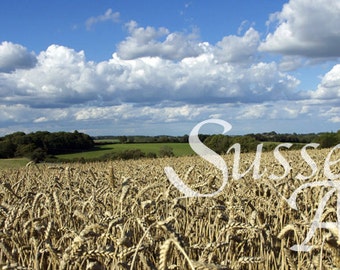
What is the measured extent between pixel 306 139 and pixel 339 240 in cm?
6043

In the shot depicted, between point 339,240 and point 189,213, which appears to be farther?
point 189,213

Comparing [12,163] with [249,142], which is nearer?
[12,163]

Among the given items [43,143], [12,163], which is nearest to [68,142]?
[43,143]

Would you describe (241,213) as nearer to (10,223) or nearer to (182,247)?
(10,223)

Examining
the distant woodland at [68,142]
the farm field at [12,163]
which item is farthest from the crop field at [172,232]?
the distant woodland at [68,142]

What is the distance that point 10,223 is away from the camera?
13.7ft

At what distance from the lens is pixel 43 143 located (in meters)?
48.9

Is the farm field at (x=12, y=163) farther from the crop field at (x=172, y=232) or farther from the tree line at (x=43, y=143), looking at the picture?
the crop field at (x=172, y=232)

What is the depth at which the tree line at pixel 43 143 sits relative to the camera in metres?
45.7

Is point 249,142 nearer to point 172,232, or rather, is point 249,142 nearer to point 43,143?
point 43,143

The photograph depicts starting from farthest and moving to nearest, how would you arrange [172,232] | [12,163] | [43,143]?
[43,143] → [12,163] → [172,232]

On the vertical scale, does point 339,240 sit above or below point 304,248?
above

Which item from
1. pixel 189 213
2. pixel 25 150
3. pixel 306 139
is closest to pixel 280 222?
pixel 189 213

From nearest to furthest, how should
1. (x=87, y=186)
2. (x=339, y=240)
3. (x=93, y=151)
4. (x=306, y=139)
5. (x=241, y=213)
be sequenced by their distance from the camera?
(x=339, y=240), (x=241, y=213), (x=87, y=186), (x=93, y=151), (x=306, y=139)
